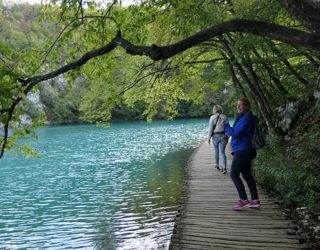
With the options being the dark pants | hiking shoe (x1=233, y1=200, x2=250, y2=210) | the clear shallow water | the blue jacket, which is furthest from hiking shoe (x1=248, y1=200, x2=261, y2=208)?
the clear shallow water

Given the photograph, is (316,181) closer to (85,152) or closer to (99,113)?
(99,113)

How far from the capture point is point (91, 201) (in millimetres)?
13539

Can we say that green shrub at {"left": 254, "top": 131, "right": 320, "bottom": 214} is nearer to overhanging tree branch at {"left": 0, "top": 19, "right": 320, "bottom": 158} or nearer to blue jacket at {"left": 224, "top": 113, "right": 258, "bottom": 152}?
blue jacket at {"left": 224, "top": 113, "right": 258, "bottom": 152}

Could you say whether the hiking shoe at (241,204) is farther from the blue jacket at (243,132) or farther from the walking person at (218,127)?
the walking person at (218,127)

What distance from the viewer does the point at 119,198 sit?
531 inches

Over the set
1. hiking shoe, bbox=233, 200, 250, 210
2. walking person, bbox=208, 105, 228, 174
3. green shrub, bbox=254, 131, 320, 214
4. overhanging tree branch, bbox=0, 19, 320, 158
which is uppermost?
overhanging tree branch, bbox=0, 19, 320, 158

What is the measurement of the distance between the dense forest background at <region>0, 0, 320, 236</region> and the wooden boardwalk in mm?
873

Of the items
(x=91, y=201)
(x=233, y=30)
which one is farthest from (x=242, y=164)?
(x=91, y=201)

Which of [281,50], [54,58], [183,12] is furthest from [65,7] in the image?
[281,50]

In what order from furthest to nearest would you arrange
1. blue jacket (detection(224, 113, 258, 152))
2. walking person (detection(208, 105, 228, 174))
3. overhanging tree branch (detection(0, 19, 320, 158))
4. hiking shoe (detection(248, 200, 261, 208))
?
walking person (detection(208, 105, 228, 174)) < hiking shoe (detection(248, 200, 261, 208)) < blue jacket (detection(224, 113, 258, 152)) < overhanging tree branch (detection(0, 19, 320, 158))

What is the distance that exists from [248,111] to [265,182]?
3.52 meters

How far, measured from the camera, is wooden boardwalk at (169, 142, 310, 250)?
5.55 m

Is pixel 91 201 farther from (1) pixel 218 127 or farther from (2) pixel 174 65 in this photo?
(2) pixel 174 65

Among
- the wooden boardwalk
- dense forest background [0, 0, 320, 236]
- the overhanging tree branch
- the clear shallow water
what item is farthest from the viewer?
the clear shallow water
